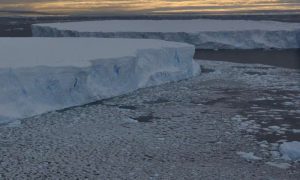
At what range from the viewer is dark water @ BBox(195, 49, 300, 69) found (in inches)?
527

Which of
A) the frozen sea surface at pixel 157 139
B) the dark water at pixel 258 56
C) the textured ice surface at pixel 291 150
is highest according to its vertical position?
the textured ice surface at pixel 291 150

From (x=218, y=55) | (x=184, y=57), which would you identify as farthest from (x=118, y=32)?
(x=184, y=57)

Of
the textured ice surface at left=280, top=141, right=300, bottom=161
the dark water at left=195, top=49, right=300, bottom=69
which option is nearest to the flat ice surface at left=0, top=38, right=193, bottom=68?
the textured ice surface at left=280, top=141, right=300, bottom=161

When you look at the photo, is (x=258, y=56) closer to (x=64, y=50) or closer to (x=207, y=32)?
(x=207, y=32)

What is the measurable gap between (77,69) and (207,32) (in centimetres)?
842

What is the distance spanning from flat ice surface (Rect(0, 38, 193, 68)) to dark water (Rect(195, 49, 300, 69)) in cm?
340

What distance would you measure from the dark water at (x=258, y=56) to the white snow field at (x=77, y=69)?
287cm

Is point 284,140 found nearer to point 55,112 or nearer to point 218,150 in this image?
point 218,150

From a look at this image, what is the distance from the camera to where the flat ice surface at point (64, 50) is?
778 centimetres

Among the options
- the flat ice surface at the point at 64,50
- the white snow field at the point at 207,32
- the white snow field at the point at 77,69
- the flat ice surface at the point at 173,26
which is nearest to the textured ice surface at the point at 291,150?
the white snow field at the point at 77,69

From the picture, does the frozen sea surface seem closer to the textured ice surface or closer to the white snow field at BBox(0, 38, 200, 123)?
the textured ice surface

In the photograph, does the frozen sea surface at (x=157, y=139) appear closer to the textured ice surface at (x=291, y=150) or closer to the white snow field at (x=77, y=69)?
the textured ice surface at (x=291, y=150)

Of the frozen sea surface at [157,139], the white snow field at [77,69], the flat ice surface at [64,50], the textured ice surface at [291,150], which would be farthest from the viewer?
the flat ice surface at [64,50]

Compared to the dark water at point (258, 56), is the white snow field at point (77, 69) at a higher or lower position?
higher
